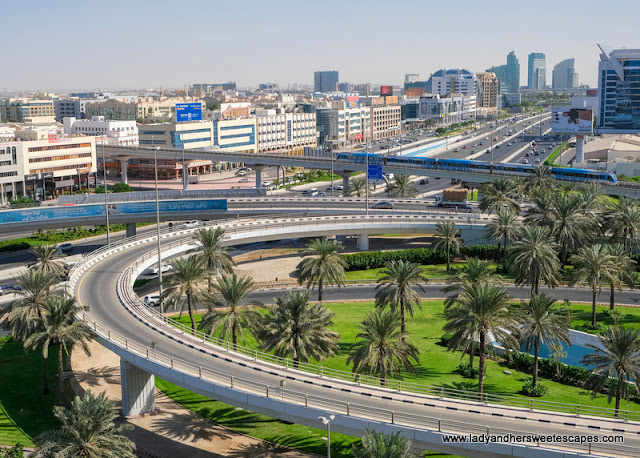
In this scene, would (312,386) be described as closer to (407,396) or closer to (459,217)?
(407,396)

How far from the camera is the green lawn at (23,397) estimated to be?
43.6m

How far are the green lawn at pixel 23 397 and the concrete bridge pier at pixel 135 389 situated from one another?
4.53 meters

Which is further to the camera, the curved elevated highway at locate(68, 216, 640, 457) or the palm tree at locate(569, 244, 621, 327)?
the palm tree at locate(569, 244, 621, 327)

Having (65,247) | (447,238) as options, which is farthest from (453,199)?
(65,247)

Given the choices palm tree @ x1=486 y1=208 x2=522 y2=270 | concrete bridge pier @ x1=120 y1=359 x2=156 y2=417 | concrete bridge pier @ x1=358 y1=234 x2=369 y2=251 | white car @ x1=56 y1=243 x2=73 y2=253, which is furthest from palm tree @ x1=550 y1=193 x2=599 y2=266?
white car @ x1=56 y1=243 x2=73 y2=253

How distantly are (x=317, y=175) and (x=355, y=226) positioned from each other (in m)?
83.9

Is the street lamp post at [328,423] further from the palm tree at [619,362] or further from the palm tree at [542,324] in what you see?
the palm tree at [542,324]

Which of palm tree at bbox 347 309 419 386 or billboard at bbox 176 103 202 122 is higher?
billboard at bbox 176 103 202 122

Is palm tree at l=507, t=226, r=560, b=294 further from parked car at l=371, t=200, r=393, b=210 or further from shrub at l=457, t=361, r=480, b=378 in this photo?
parked car at l=371, t=200, r=393, b=210

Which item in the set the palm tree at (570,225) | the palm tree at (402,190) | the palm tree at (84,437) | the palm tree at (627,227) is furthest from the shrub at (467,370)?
the palm tree at (402,190)

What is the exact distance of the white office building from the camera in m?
182

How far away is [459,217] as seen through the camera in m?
92.0

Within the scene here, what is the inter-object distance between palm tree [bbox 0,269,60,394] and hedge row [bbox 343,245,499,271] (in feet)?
128

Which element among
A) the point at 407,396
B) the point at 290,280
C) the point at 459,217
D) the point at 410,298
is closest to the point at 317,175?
the point at 459,217
